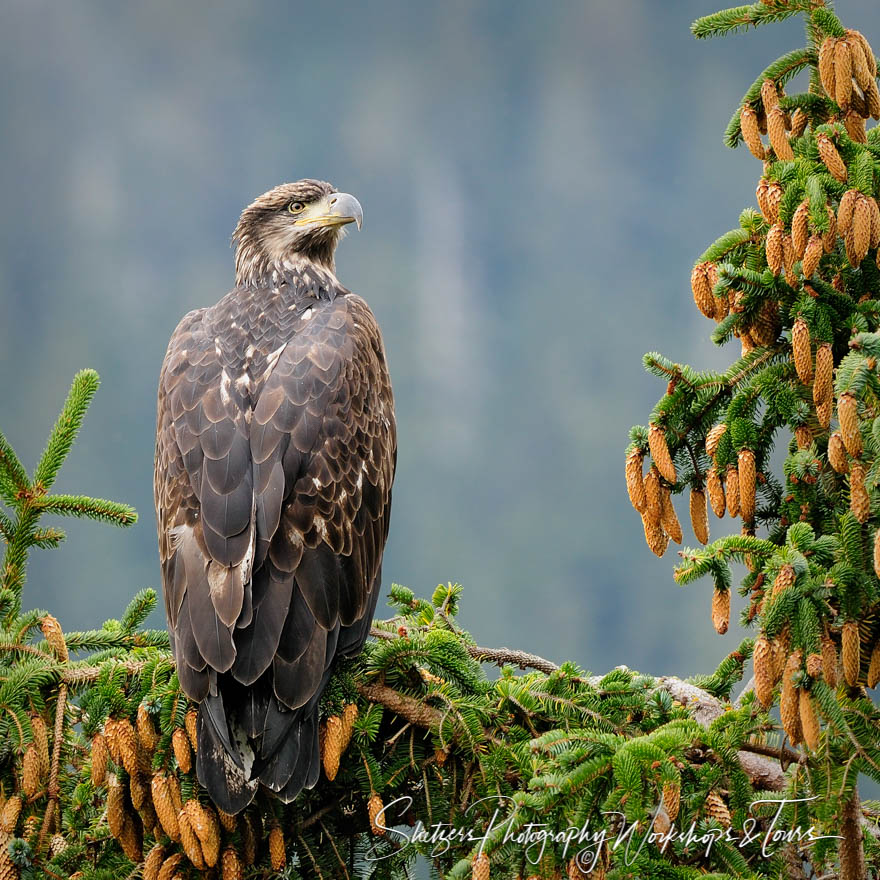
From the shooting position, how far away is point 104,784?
3.41 m

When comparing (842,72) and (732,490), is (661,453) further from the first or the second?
(842,72)

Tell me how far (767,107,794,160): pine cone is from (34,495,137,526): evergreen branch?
9.01 feet

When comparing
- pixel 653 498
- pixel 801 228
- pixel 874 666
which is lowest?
pixel 874 666

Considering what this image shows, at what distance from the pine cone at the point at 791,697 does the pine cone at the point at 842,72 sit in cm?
216

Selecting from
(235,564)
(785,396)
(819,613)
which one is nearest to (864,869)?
(819,613)

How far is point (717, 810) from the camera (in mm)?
2980

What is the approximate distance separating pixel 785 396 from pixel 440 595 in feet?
5.56

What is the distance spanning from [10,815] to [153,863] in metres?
0.49

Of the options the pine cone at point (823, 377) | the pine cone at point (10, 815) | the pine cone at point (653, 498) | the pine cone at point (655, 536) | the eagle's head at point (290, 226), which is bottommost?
the pine cone at point (10, 815)

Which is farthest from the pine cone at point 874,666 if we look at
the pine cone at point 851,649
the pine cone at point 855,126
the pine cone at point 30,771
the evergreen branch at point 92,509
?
the evergreen branch at point 92,509

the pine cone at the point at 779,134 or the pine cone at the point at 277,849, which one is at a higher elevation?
the pine cone at the point at 779,134

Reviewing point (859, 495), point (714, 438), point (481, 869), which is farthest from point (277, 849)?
point (859, 495)

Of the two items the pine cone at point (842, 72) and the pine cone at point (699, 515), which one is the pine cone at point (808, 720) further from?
the pine cone at point (842, 72)

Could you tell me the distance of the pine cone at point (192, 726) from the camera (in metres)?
3.56
